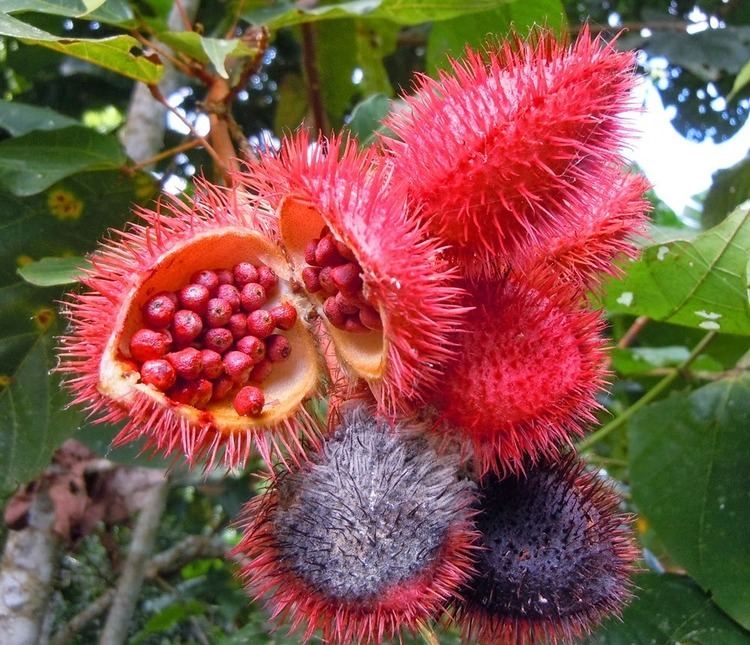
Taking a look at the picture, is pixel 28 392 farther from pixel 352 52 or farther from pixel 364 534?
pixel 352 52

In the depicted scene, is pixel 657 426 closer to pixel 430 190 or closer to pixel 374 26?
pixel 430 190

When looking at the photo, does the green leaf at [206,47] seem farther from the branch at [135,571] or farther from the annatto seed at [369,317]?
the branch at [135,571]

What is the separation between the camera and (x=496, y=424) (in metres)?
0.99

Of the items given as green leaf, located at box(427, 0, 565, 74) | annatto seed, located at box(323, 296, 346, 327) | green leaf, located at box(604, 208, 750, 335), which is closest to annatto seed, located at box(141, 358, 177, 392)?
annatto seed, located at box(323, 296, 346, 327)

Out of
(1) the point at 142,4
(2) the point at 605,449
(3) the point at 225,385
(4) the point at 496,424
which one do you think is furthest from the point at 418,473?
(2) the point at 605,449

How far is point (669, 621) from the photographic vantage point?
159 centimetres

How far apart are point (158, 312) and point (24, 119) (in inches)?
42.6

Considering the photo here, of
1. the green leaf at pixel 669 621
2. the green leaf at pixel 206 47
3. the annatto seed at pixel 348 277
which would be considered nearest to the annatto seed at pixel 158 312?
the annatto seed at pixel 348 277

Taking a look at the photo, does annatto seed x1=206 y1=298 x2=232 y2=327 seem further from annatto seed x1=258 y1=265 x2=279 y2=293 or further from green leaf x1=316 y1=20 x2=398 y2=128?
green leaf x1=316 y1=20 x2=398 y2=128

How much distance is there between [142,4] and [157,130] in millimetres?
371

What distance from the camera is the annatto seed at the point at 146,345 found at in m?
0.95

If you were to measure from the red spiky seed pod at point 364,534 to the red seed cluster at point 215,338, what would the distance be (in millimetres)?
128

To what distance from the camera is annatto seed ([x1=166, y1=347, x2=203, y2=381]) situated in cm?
96

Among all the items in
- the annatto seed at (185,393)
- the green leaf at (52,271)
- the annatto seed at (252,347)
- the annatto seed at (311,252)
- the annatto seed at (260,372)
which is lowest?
the green leaf at (52,271)
